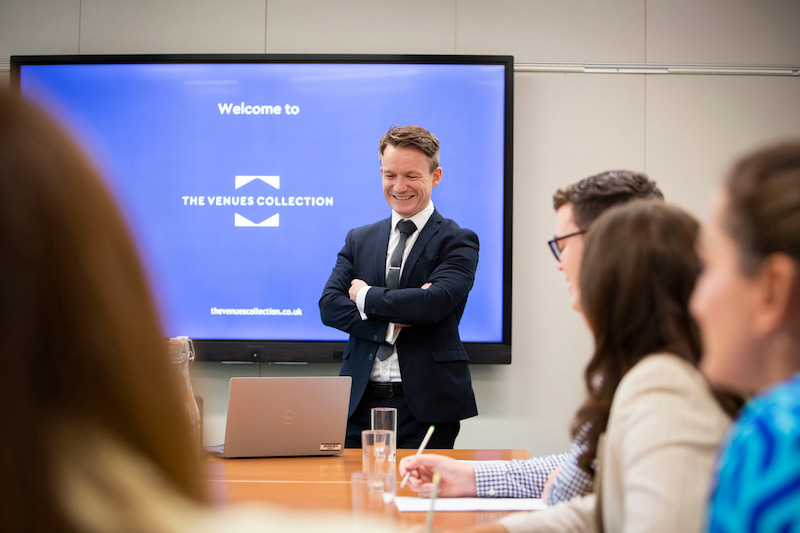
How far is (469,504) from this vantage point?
73.0 inches

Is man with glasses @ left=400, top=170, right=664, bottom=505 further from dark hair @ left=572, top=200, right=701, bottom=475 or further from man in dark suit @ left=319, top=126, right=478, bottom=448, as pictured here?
man in dark suit @ left=319, top=126, right=478, bottom=448

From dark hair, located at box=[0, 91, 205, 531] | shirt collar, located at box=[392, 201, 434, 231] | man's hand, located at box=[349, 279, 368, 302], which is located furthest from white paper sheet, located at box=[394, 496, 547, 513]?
shirt collar, located at box=[392, 201, 434, 231]

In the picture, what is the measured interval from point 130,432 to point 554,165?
4051mm

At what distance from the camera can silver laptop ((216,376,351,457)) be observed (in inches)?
91.8

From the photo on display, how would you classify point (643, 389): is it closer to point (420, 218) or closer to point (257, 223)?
point (420, 218)

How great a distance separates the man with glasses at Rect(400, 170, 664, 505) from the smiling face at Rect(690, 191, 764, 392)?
0.85 metres

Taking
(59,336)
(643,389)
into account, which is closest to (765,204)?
(643,389)

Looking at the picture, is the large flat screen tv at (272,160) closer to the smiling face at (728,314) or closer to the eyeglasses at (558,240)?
the eyeglasses at (558,240)

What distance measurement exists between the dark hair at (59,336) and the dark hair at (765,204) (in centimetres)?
64

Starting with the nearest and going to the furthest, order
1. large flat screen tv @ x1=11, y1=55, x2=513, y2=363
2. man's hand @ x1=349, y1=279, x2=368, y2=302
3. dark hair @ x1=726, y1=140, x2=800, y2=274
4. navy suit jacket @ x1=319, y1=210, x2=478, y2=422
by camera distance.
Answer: dark hair @ x1=726, y1=140, x2=800, y2=274, navy suit jacket @ x1=319, y1=210, x2=478, y2=422, man's hand @ x1=349, y1=279, x2=368, y2=302, large flat screen tv @ x1=11, y1=55, x2=513, y2=363

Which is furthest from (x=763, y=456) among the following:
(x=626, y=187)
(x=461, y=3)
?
(x=461, y=3)

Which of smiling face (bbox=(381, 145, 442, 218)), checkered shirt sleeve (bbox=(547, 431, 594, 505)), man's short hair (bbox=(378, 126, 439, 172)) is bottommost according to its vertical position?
checkered shirt sleeve (bbox=(547, 431, 594, 505))

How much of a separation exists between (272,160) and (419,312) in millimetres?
1768

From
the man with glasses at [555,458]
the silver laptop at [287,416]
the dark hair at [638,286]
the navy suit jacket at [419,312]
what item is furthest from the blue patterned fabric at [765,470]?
the navy suit jacket at [419,312]
